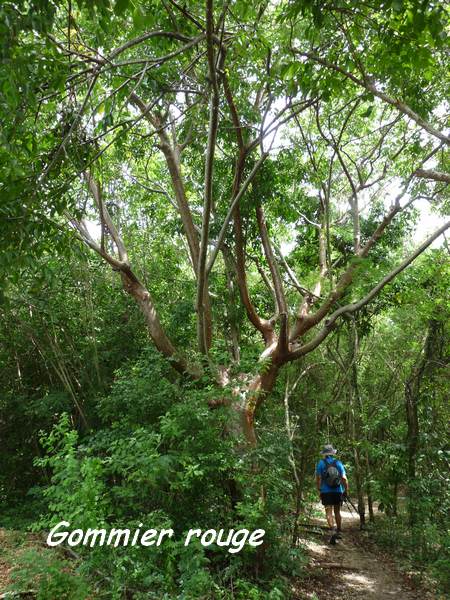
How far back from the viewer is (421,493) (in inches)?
316

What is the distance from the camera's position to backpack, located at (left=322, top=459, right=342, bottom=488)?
8469mm

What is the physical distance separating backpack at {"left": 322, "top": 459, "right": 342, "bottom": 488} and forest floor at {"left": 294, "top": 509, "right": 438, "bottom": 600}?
937 mm

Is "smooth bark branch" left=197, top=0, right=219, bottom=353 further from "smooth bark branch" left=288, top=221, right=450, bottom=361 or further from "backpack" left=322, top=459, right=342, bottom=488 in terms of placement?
"backpack" left=322, top=459, right=342, bottom=488

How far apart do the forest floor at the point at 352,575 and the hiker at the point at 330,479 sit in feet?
1.67

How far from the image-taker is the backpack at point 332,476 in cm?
847

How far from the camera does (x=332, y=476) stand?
848 centimetres

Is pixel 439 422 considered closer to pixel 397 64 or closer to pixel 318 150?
pixel 318 150

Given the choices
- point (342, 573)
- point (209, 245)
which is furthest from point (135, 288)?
point (342, 573)

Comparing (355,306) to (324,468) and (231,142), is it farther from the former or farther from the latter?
(324,468)

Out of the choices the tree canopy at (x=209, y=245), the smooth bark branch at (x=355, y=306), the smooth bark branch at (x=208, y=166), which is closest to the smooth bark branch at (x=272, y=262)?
the tree canopy at (x=209, y=245)

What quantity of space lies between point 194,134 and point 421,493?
22.4ft

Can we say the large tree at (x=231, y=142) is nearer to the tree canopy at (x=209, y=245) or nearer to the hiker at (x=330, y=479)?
the tree canopy at (x=209, y=245)

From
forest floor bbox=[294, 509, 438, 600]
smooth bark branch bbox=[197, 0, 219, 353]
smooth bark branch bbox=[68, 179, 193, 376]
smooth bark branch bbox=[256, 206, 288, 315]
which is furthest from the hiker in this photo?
smooth bark branch bbox=[197, 0, 219, 353]

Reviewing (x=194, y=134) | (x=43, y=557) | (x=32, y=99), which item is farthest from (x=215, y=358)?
(x=32, y=99)
